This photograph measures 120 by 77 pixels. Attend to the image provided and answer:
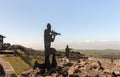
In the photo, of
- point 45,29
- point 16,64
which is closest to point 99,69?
point 45,29

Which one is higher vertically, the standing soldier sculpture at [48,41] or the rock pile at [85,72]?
the standing soldier sculpture at [48,41]

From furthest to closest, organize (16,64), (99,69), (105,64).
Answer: (16,64) → (105,64) → (99,69)

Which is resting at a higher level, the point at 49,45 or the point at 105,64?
the point at 49,45

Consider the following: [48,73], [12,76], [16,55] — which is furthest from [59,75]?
[16,55]

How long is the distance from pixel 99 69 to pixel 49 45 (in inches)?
279

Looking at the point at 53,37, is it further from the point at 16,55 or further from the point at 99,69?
the point at 16,55

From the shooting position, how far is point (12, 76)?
27.1 metres

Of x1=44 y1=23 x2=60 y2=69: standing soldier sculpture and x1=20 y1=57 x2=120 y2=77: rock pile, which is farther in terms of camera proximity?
x1=44 y1=23 x2=60 y2=69: standing soldier sculpture

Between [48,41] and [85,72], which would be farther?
[48,41]

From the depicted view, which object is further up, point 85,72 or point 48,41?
point 48,41

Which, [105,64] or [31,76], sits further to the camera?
[105,64]

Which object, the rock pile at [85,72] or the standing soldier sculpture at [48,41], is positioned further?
the standing soldier sculpture at [48,41]

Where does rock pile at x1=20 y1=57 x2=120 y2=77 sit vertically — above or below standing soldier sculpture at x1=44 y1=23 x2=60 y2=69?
below

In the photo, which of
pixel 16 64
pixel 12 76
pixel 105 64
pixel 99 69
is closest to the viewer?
pixel 12 76
